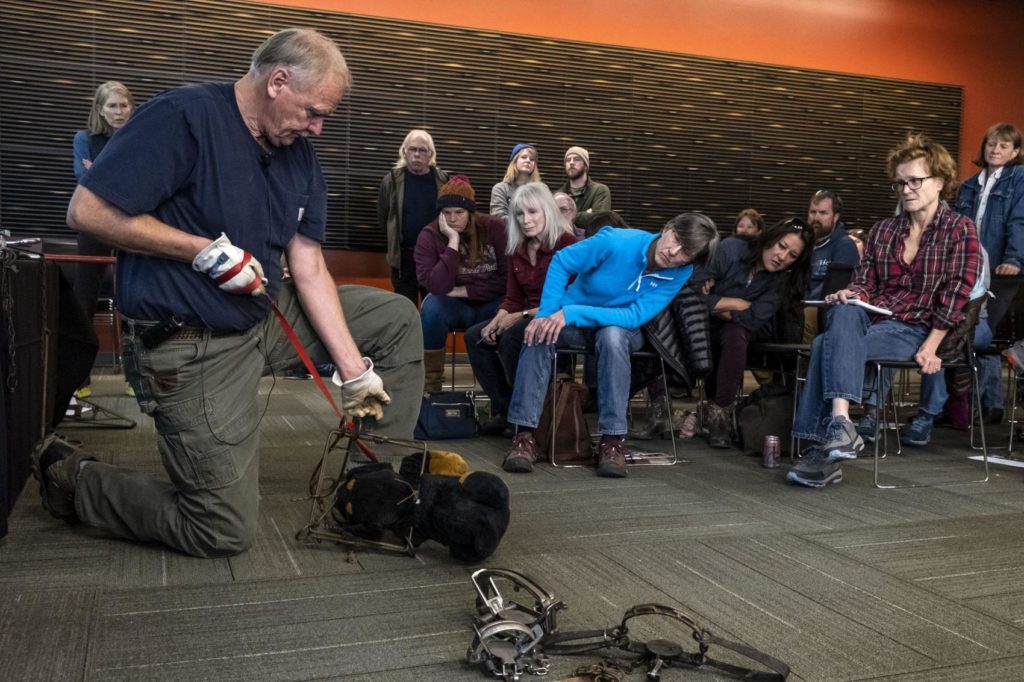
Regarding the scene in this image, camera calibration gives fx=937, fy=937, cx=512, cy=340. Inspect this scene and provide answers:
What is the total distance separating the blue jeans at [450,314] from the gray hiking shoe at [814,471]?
1.78 m

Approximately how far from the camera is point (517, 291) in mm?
4250

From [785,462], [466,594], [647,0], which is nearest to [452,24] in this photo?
[647,0]

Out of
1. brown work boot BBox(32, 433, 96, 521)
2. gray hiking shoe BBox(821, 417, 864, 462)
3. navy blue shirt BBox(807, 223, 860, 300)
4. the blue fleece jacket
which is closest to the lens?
brown work boot BBox(32, 433, 96, 521)

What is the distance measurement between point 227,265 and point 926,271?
264 centimetres

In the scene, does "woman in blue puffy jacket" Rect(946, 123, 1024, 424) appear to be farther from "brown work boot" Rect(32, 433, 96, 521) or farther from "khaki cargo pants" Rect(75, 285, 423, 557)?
"brown work boot" Rect(32, 433, 96, 521)

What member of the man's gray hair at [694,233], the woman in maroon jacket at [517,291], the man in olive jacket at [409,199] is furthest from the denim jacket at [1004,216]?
the man in olive jacket at [409,199]

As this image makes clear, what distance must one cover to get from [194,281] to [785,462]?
2.51 m

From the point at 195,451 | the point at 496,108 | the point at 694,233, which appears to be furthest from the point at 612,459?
the point at 496,108

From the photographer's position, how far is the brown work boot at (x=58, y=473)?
7.93 feet

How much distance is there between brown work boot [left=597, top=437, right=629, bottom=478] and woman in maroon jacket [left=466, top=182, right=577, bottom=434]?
2.28 ft

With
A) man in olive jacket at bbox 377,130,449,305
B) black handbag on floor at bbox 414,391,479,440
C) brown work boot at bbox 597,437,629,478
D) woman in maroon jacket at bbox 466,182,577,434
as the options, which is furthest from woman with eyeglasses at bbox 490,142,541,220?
brown work boot at bbox 597,437,629,478

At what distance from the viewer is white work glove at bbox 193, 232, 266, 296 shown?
2084 millimetres

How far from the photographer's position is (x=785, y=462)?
3.77 meters

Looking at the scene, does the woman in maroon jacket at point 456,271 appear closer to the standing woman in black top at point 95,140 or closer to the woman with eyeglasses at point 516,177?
the woman with eyeglasses at point 516,177
